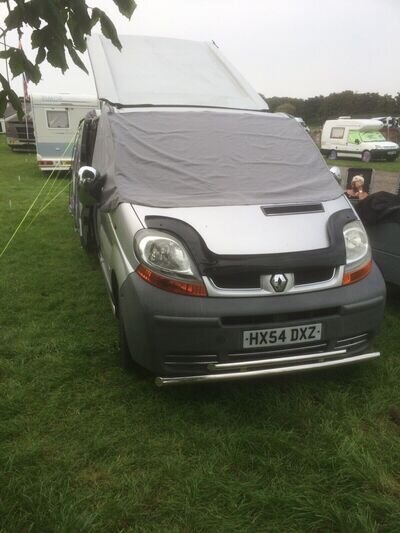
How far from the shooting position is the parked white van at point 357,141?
22922 mm

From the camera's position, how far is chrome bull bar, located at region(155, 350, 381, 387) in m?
2.67

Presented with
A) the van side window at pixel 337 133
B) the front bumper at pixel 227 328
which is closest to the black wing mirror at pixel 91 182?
the front bumper at pixel 227 328

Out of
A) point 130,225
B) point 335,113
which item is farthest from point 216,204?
point 335,113

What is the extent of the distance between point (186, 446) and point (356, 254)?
1608 mm

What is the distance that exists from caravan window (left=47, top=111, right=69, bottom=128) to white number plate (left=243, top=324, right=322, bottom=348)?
45.8 ft

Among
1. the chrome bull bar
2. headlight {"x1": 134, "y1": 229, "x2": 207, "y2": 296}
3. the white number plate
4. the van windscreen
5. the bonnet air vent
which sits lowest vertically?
the chrome bull bar

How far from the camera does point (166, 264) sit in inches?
109

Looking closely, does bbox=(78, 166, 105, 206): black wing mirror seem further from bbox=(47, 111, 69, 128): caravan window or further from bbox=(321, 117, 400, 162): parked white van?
bbox=(321, 117, 400, 162): parked white van

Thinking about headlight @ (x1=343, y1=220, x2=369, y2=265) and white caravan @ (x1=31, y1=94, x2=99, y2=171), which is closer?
headlight @ (x1=343, y1=220, x2=369, y2=265)

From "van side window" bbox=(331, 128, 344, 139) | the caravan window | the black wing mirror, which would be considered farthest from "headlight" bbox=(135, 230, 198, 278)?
"van side window" bbox=(331, 128, 344, 139)

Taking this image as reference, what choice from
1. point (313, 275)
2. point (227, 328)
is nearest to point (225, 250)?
point (227, 328)

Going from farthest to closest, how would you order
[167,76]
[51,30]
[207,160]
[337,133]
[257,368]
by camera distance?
1. [337,133]
2. [167,76]
3. [207,160]
4. [257,368]
5. [51,30]

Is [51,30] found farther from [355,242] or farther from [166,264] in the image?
[355,242]

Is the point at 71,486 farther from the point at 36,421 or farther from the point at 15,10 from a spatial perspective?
the point at 15,10
